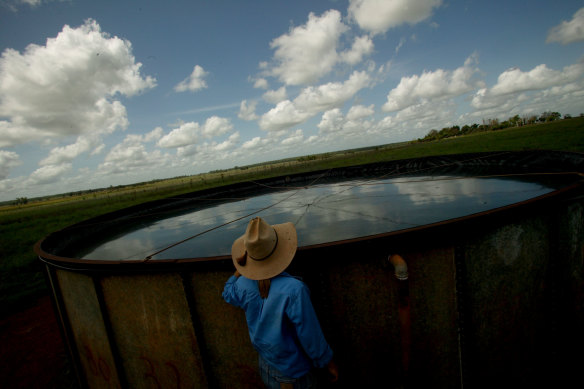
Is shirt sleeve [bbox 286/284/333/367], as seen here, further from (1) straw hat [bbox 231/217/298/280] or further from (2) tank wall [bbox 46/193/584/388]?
(2) tank wall [bbox 46/193/584/388]

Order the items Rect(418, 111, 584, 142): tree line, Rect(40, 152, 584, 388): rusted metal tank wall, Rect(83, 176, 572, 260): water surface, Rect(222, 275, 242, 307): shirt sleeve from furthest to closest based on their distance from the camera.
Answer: Rect(418, 111, 584, 142): tree line < Rect(83, 176, 572, 260): water surface < Rect(40, 152, 584, 388): rusted metal tank wall < Rect(222, 275, 242, 307): shirt sleeve

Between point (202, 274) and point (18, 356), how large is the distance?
24.2ft

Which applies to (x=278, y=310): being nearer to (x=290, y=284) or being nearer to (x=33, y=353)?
(x=290, y=284)

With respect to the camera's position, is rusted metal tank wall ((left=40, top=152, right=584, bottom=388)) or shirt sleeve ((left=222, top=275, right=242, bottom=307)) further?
rusted metal tank wall ((left=40, top=152, right=584, bottom=388))

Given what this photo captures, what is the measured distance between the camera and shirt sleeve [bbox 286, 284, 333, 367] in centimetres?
200

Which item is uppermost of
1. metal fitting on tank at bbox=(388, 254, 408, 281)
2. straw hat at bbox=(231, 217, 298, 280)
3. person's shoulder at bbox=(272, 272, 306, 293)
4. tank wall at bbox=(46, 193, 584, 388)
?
straw hat at bbox=(231, 217, 298, 280)

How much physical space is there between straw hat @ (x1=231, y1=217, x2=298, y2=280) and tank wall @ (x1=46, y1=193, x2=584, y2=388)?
422 mm

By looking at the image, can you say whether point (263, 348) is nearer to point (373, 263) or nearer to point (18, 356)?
point (373, 263)

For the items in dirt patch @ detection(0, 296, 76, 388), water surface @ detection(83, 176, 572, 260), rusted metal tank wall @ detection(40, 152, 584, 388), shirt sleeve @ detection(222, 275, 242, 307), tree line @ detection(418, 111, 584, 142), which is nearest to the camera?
shirt sleeve @ detection(222, 275, 242, 307)

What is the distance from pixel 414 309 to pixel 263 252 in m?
1.97

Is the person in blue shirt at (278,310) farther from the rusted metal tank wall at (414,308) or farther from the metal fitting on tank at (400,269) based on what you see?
the metal fitting on tank at (400,269)

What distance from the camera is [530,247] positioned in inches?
119

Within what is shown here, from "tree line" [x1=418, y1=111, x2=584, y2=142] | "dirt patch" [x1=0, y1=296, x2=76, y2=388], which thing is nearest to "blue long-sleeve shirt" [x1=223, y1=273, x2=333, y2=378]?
"dirt patch" [x1=0, y1=296, x2=76, y2=388]

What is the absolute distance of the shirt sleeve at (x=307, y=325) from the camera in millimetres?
1997
